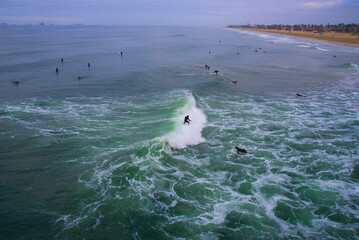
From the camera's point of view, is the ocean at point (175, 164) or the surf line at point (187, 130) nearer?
the ocean at point (175, 164)

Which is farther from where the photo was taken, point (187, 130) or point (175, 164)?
point (187, 130)

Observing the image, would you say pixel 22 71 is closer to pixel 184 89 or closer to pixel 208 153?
pixel 184 89

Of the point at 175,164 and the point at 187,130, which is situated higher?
the point at 187,130

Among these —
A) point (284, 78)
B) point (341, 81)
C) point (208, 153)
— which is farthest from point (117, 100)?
point (341, 81)

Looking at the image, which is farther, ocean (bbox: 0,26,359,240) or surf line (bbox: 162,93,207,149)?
surf line (bbox: 162,93,207,149)
